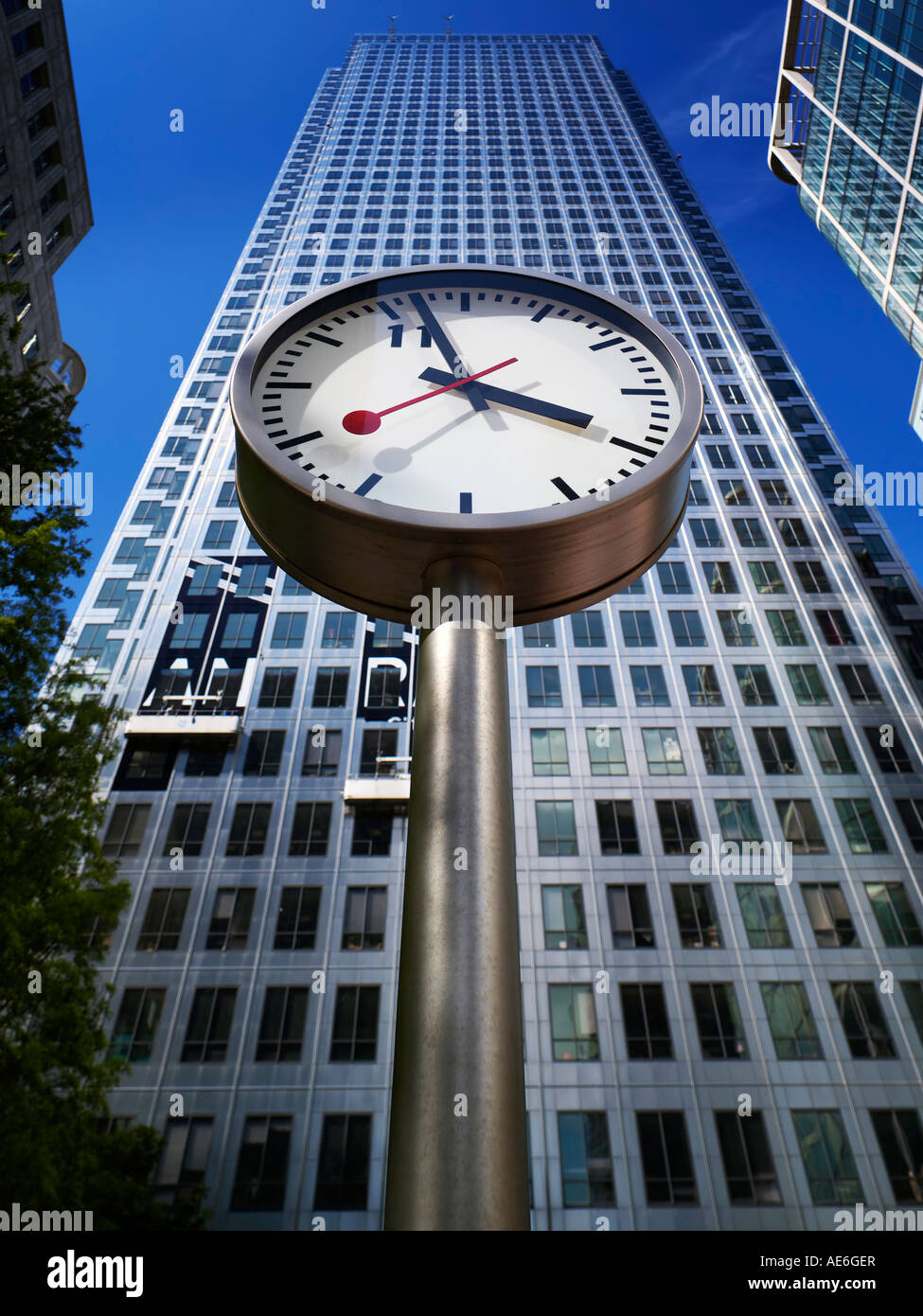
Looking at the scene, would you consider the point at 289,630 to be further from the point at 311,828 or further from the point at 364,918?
the point at 364,918

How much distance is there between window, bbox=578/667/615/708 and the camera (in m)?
28.3

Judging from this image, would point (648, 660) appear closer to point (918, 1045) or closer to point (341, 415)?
point (918, 1045)

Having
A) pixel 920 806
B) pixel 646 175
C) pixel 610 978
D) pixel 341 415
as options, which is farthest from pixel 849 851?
pixel 646 175

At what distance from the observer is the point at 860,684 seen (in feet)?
94.4

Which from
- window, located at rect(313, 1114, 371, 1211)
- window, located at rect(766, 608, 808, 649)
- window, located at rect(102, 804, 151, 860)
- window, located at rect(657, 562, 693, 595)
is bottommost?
window, located at rect(313, 1114, 371, 1211)

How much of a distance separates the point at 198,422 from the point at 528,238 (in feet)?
81.0

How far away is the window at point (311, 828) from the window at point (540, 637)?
977 centimetres

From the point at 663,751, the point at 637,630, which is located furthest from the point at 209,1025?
the point at 637,630

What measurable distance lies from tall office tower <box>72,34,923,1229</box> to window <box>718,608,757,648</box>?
9 cm

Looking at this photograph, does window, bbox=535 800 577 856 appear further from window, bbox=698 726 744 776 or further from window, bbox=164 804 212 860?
window, bbox=164 804 212 860

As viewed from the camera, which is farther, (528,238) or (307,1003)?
(528,238)

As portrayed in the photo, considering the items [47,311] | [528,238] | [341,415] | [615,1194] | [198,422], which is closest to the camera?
[341,415]

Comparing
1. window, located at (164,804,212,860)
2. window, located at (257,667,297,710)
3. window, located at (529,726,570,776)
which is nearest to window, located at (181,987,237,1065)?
window, located at (164,804,212,860)
